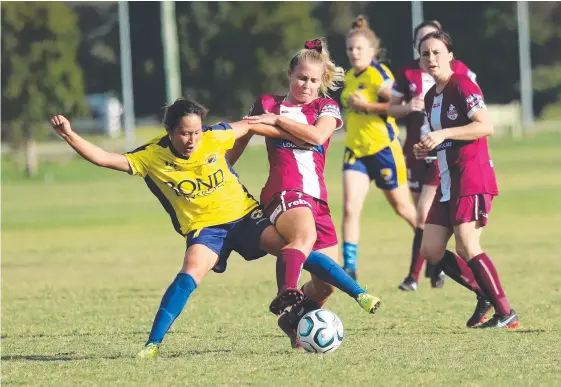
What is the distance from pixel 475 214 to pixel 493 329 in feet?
2.60

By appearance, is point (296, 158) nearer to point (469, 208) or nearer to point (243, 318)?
point (469, 208)

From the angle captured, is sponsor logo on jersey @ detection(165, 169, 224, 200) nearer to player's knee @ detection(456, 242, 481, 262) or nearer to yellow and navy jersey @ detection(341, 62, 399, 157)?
player's knee @ detection(456, 242, 481, 262)

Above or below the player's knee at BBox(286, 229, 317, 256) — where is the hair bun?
above

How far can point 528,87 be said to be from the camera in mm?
51781

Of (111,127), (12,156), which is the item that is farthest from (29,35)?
(111,127)

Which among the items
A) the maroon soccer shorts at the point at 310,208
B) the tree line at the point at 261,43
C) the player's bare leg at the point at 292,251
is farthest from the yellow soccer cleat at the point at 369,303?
the tree line at the point at 261,43

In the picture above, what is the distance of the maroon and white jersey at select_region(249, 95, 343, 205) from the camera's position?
7.59 meters

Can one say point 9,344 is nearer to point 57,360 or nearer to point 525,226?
point 57,360

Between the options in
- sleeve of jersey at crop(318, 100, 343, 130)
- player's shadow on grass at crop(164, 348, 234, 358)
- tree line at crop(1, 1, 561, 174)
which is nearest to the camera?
player's shadow on grass at crop(164, 348, 234, 358)

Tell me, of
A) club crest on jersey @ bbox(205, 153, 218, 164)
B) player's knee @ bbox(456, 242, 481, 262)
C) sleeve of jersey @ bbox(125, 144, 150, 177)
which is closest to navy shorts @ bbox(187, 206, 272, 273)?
club crest on jersey @ bbox(205, 153, 218, 164)

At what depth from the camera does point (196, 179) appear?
23.6 feet

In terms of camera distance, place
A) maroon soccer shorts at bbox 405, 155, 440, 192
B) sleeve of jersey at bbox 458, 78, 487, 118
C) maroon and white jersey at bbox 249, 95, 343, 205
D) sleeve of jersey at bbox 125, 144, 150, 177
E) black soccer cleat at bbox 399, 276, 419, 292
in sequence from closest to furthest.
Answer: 1. sleeve of jersey at bbox 125, 144, 150, 177
2. maroon and white jersey at bbox 249, 95, 343, 205
3. sleeve of jersey at bbox 458, 78, 487, 118
4. black soccer cleat at bbox 399, 276, 419, 292
5. maroon soccer shorts at bbox 405, 155, 440, 192

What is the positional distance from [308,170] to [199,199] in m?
0.78

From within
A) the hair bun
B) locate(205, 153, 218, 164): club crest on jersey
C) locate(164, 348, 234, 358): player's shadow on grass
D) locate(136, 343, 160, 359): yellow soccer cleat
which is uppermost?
the hair bun
